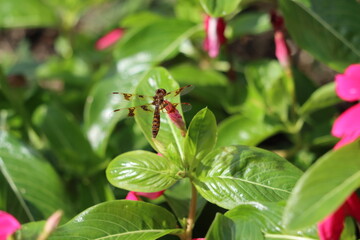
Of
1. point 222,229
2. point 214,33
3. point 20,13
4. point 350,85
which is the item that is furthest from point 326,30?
point 20,13

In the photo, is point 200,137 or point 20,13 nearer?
point 200,137

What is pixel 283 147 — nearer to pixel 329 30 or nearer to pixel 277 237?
pixel 329 30

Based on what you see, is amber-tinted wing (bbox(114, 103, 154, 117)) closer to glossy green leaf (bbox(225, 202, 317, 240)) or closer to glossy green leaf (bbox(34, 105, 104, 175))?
glossy green leaf (bbox(225, 202, 317, 240))

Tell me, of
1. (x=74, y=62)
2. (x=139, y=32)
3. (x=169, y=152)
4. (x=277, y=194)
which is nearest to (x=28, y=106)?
(x=74, y=62)

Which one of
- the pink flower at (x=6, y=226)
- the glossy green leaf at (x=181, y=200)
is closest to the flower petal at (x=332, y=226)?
the glossy green leaf at (x=181, y=200)

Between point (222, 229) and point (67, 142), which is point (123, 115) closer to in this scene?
point (67, 142)

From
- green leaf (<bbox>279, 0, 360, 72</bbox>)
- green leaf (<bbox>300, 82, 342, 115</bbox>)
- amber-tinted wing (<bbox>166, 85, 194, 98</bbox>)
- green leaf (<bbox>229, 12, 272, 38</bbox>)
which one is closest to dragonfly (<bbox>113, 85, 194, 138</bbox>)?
amber-tinted wing (<bbox>166, 85, 194, 98</bbox>)
